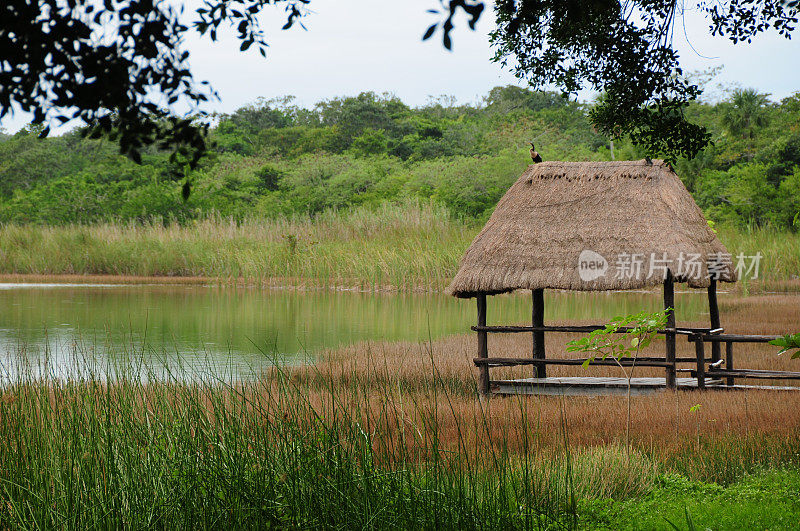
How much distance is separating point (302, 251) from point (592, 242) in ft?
48.9

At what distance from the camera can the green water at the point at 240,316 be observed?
10625 millimetres

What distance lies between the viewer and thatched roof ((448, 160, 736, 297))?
24.3 ft

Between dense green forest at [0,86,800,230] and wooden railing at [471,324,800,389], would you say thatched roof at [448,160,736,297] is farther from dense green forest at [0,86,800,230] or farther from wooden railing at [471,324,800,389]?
dense green forest at [0,86,800,230]

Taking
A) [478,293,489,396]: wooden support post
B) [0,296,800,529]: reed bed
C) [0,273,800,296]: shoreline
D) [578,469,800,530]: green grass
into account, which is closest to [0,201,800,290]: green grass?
[0,273,800,296]: shoreline

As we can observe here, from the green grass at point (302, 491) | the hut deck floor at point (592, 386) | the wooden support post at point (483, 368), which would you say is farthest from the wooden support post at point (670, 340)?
the green grass at point (302, 491)

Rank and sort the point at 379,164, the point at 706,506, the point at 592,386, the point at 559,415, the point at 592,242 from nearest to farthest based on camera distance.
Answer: the point at 706,506 < the point at 559,415 < the point at 592,386 < the point at 592,242 < the point at 379,164

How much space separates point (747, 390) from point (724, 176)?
18344 mm

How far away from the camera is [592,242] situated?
7.61 meters

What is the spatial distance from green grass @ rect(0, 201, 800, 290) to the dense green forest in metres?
1.91

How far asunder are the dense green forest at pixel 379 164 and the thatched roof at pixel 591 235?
53.6 feet

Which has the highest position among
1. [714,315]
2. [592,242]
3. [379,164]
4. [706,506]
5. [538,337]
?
[379,164]

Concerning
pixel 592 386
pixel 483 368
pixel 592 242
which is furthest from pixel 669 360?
pixel 483 368

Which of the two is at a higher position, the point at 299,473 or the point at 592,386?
the point at 299,473

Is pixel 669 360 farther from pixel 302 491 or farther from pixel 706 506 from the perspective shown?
pixel 302 491
